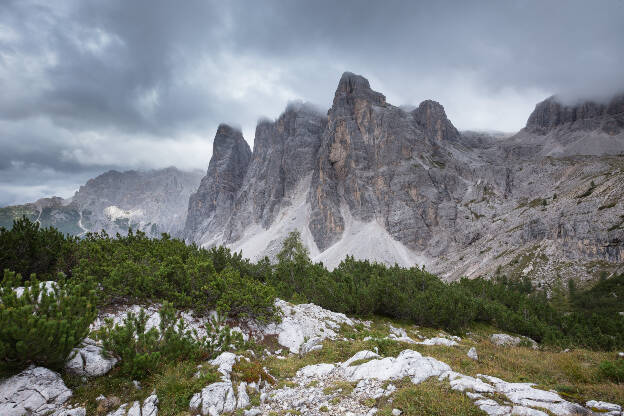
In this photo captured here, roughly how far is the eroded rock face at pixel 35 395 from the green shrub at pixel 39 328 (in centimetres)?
39

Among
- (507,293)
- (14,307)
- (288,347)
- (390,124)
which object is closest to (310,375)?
(288,347)

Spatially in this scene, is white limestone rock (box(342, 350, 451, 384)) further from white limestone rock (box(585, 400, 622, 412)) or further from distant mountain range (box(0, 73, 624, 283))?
distant mountain range (box(0, 73, 624, 283))

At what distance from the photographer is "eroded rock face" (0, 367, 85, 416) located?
8789 millimetres

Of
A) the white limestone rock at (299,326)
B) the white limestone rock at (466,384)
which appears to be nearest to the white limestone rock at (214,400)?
the white limestone rock at (466,384)

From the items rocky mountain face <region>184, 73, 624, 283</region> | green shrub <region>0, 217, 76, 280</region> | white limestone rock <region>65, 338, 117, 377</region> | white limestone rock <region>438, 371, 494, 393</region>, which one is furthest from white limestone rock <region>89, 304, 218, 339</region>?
rocky mountain face <region>184, 73, 624, 283</region>

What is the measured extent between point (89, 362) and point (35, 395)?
1712mm

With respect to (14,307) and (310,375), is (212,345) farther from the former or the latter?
(14,307)

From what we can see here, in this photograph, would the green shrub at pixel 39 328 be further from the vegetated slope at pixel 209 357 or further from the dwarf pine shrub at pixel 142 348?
the dwarf pine shrub at pixel 142 348

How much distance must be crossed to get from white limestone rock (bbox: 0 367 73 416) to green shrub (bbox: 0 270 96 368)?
0.37m

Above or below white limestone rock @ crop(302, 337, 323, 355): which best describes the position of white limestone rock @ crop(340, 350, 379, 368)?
above

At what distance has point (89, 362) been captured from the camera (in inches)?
425

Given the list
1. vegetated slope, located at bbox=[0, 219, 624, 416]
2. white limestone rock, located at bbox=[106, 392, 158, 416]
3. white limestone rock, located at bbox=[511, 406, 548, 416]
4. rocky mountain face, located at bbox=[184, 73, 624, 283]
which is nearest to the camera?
white limestone rock, located at bbox=[511, 406, 548, 416]

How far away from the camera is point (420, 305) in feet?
105

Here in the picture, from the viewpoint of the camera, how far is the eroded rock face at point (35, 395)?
8789 millimetres
